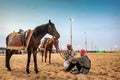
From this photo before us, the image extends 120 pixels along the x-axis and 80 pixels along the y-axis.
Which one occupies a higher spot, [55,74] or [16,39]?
[16,39]

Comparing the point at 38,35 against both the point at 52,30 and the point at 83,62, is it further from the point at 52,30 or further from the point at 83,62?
the point at 83,62

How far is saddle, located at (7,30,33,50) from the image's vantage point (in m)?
11.7

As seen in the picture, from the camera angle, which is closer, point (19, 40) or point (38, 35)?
point (38, 35)

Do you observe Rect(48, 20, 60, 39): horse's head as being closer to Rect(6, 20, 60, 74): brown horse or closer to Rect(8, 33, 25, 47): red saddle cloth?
Rect(6, 20, 60, 74): brown horse

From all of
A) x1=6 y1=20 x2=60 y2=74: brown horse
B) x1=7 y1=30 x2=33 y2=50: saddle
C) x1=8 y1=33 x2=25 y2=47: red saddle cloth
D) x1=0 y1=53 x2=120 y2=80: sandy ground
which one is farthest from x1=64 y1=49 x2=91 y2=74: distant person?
x1=8 y1=33 x2=25 y2=47: red saddle cloth

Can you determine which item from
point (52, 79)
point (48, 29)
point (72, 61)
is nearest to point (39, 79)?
point (52, 79)

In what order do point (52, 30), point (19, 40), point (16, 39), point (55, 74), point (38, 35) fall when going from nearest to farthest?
1. point (55, 74)
2. point (38, 35)
3. point (52, 30)
4. point (19, 40)
5. point (16, 39)

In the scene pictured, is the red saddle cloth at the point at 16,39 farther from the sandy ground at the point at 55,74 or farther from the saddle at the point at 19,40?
the sandy ground at the point at 55,74

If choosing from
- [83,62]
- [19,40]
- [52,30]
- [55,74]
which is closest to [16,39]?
[19,40]

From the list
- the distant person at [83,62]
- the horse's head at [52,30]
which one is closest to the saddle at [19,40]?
the horse's head at [52,30]

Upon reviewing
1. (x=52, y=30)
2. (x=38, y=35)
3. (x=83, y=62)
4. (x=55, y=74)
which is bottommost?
(x=55, y=74)

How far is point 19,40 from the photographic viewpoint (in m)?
12.1

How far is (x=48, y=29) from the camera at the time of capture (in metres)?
11.9

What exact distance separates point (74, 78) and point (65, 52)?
8.75 feet
